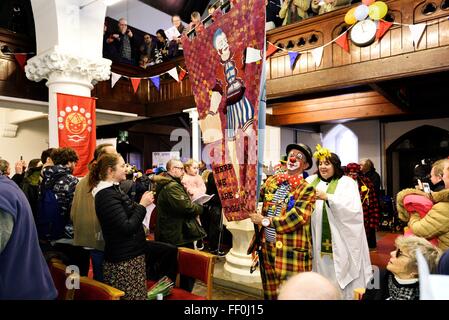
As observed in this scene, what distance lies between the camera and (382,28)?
4.32 m

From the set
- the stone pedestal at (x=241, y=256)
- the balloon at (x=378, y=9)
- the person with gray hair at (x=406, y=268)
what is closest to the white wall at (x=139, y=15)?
the balloon at (x=378, y=9)

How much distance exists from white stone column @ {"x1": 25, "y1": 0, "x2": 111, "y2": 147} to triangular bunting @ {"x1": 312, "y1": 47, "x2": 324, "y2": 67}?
3626 mm

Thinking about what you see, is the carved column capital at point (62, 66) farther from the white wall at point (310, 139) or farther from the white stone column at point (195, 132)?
the white wall at point (310, 139)

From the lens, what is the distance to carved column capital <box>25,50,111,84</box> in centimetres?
525

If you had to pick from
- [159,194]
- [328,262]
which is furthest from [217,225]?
[328,262]

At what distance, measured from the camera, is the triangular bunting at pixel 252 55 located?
6.16 ft

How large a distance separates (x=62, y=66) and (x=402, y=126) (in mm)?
8069

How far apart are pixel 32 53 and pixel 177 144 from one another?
4.93 metres

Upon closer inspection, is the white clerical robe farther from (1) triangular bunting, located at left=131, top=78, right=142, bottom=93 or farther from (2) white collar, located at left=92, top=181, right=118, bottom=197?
(1) triangular bunting, located at left=131, top=78, right=142, bottom=93

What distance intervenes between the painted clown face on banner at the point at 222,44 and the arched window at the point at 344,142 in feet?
26.7

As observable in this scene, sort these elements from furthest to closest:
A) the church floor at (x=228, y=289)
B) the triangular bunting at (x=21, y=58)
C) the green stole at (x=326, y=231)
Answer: the triangular bunting at (x=21, y=58)
the church floor at (x=228, y=289)
the green stole at (x=326, y=231)

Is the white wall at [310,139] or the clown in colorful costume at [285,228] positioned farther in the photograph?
the white wall at [310,139]

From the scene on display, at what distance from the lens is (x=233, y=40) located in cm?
205

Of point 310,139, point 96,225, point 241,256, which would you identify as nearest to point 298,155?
point 96,225
